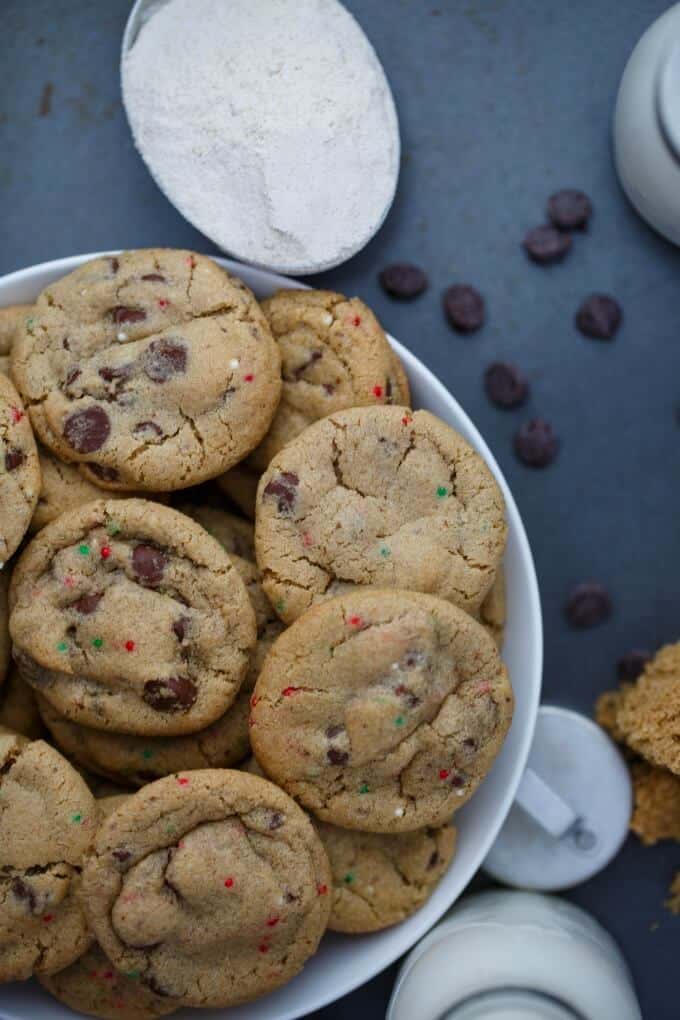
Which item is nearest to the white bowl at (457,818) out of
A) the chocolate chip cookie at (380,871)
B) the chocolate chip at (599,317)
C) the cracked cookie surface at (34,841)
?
the chocolate chip cookie at (380,871)

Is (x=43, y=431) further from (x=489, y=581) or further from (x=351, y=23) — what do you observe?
(x=351, y=23)

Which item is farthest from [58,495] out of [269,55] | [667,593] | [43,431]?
[667,593]

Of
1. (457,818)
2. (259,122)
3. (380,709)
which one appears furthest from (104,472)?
(457,818)

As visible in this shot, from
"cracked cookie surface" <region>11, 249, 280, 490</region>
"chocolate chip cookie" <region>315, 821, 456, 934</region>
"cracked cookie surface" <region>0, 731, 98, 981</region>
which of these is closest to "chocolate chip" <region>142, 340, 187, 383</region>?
"cracked cookie surface" <region>11, 249, 280, 490</region>

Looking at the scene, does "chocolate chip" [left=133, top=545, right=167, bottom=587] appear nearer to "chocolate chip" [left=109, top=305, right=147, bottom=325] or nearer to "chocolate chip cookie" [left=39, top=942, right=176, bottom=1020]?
"chocolate chip" [left=109, top=305, right=147, bottom=325]

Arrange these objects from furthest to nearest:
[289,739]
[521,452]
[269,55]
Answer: [521,452]
[269,55]
[289,739]

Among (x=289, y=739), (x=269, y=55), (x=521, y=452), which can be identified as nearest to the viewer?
(x=289, y=739)
